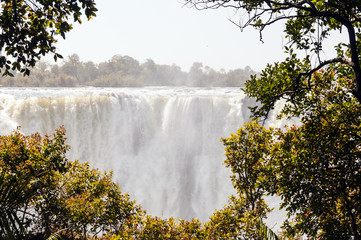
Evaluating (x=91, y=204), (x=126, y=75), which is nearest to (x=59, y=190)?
(x=91, y=204)

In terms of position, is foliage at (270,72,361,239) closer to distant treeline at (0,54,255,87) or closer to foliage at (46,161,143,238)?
foliage at (46,161,143,238)

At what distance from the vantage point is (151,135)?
1148 inches

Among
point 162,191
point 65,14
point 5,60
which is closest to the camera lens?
point 5,60

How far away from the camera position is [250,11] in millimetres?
6609

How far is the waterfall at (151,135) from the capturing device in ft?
86.3

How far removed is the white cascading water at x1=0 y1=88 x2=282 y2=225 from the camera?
26.3m

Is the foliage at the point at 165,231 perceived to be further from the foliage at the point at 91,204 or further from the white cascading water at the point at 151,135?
the white cascading water at the point at 151,135

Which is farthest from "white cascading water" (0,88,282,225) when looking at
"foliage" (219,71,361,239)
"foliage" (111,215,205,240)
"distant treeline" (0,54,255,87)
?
"distant treeline" (0,54,255,87)

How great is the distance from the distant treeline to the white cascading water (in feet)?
103

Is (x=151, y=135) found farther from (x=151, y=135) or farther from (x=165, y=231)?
(x=165, y=231)

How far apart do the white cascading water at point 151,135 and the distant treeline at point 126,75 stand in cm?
3149

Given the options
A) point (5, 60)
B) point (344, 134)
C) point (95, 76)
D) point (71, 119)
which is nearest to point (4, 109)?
point (71, 119)

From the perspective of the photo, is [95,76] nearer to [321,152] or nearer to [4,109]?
[4,109]

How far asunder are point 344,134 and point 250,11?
301 cm
